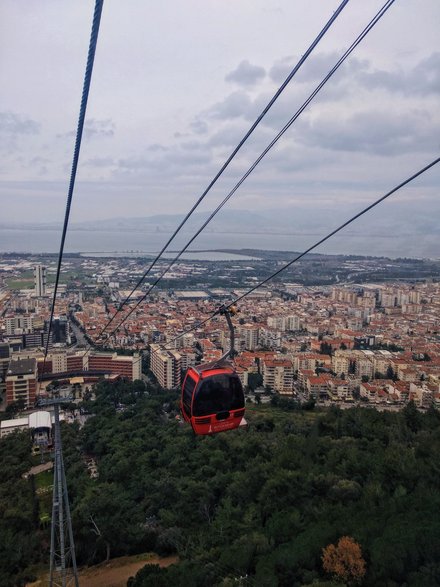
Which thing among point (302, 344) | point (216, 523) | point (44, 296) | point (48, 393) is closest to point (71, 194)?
point (216, 523)

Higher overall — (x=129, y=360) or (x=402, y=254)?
(x=402, y=254)

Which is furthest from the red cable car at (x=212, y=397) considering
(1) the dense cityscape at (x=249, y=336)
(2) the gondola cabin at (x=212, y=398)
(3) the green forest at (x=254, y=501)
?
(3) the green forest at (x=254, y=501)

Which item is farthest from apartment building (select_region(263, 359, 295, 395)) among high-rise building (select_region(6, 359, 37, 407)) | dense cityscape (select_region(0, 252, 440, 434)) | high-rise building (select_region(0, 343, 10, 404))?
high-rise building (select_region(0, 343, 10, 404))

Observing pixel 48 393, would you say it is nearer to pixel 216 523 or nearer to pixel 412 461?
pixel 216 523

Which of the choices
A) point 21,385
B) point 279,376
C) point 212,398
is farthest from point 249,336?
point 212,398

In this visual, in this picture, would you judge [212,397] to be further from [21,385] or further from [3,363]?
[3,363]

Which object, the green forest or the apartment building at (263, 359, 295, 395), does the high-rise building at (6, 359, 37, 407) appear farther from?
the apartment building at (263, 359, 295, 395)
